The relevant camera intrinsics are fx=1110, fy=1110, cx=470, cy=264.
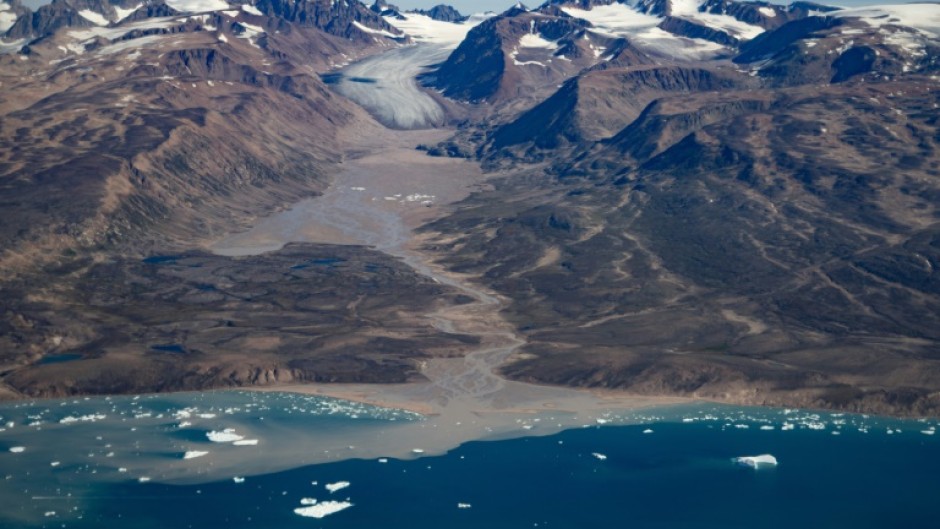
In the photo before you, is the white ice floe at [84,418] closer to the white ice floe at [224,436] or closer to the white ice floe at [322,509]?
the white ice floe at [224,436]

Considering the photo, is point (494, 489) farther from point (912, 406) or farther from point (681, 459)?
point (912, 406)

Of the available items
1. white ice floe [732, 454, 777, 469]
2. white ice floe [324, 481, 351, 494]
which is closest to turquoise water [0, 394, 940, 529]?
white ice floe [324, 481, 351, 494]

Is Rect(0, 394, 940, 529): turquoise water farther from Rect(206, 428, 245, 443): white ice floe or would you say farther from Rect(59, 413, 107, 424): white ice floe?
Rect(59, 413, 107, 424): white ice floe

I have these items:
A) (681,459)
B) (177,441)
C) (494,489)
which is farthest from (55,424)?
(681,459)

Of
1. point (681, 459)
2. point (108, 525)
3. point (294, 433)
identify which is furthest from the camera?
point (294, 433)

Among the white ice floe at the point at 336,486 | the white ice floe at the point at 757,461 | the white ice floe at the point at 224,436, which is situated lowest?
the white ice floe at the point at 757,461

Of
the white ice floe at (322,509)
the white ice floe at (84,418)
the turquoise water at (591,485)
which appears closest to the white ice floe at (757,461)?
the turquoise water at (591,485)

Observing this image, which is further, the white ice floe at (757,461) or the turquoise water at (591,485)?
the white ice floe at (757,461)
